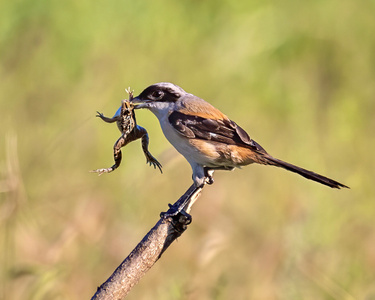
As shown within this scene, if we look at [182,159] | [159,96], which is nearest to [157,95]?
[159,96]

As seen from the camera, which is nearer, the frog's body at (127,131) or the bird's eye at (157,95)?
the frog's body at (127,131)

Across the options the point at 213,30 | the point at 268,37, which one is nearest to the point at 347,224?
the point at 268,37

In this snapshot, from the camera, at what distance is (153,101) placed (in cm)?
320

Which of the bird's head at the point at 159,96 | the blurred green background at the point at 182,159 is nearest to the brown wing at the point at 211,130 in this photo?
the bird's head at the point at 159,96

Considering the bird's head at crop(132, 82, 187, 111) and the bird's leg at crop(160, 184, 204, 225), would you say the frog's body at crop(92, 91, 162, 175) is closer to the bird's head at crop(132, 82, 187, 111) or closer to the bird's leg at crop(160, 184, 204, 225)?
the bird's leg at crop(160, 184, 204, 225)

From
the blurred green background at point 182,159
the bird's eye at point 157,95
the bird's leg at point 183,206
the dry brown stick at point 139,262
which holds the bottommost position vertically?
the dry brown stick at point 139,262

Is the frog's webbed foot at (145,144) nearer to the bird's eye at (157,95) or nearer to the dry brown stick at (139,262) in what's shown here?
the dry brown stick at (139,262)

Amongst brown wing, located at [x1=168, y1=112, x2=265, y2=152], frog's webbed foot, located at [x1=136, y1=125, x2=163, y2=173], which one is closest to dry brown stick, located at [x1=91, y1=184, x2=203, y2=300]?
frog's webbed foot, located at [x1=136, y1=125, x2=163, y2=173]

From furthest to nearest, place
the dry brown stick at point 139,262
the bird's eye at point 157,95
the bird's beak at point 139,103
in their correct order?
the bird's eye at point 157,95 < the bird's beak at point 139,103 < the dry brown stick at point 139,262

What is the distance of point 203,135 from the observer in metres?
3.16

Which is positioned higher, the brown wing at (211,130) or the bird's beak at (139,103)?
the brown wing at (211,130)

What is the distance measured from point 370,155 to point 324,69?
1.26 metres

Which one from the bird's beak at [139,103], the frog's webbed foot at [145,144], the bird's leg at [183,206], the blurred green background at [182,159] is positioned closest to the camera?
the bird's leg at [183,206]

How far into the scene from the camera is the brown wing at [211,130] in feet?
10.4
